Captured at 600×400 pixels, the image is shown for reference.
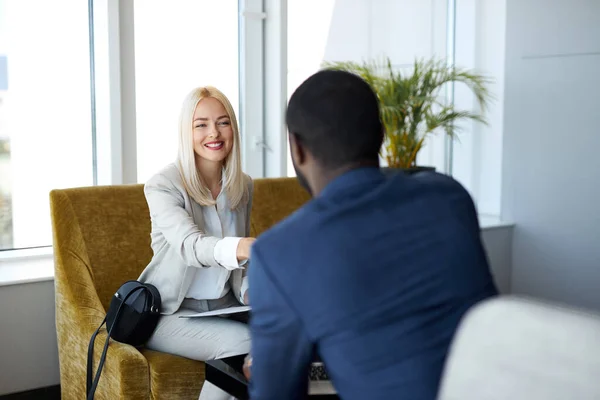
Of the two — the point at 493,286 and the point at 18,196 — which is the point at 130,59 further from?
the point at 493,286

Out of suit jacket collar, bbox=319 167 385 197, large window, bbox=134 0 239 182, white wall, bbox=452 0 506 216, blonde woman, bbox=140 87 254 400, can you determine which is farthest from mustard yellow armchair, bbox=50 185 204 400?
white wall, bbox=452 0 506 216

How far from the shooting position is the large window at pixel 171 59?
4.25 m

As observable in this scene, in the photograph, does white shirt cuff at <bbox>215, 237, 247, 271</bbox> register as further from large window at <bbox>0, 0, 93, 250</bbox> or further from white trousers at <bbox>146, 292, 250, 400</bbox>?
large window at <bbox>0, 0, 93, 250</bbox>

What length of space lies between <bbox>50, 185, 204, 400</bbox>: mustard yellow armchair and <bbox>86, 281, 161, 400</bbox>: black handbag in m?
0.04

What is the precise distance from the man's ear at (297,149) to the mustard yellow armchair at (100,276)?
1478 mm

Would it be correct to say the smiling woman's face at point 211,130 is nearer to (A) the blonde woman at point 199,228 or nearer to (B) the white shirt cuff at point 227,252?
(A) the blonde woman at point 199,228

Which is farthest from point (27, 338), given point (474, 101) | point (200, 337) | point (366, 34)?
point (474, 101)

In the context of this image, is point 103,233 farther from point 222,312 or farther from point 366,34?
point 366,34

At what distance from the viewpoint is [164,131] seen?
14.2 feet

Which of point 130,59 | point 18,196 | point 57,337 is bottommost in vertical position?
point 57,337

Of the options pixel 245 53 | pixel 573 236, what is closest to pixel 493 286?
pixel 245 53

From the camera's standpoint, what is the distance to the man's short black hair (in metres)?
1.45

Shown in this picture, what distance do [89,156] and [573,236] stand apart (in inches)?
127

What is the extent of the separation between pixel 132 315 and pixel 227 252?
0.47 meters
